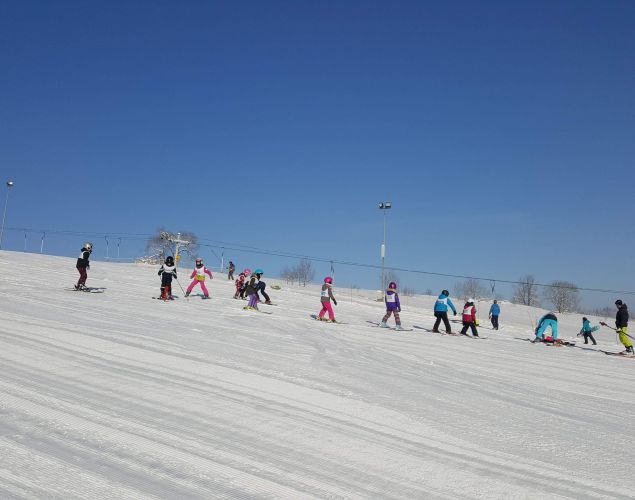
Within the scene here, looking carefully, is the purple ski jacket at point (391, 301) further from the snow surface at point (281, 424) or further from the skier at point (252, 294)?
the snow surface at point (281, 424)

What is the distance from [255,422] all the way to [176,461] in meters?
1.04

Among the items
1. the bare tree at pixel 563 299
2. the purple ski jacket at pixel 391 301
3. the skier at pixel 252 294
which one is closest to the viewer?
the purple ski jacket at pixel 391 301

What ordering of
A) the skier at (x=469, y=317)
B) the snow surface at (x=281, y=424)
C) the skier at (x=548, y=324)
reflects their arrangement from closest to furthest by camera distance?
the snow surface at (x=281, y=424) → the skier at (x=548, y=324) → the skier at (x=469, y=317)

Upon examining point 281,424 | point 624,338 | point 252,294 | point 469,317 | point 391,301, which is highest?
point 391,301

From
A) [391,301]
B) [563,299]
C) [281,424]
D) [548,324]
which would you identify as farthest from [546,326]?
[563,299]

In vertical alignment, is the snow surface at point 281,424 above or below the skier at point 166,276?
below

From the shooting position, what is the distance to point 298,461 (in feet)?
11.6

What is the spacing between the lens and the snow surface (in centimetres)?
320

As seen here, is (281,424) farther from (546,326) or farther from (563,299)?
(563,299)

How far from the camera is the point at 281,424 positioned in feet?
14.2

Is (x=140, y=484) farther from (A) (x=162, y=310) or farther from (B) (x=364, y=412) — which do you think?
(A) (x=162, y=310)

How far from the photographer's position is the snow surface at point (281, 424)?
3.20 metres

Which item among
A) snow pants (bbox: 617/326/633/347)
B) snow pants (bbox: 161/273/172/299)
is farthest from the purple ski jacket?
snow pants (bbox: 161/273/172/299)

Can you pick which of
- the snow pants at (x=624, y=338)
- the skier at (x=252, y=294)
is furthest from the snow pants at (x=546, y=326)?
the skier at (x=252, y=294)
